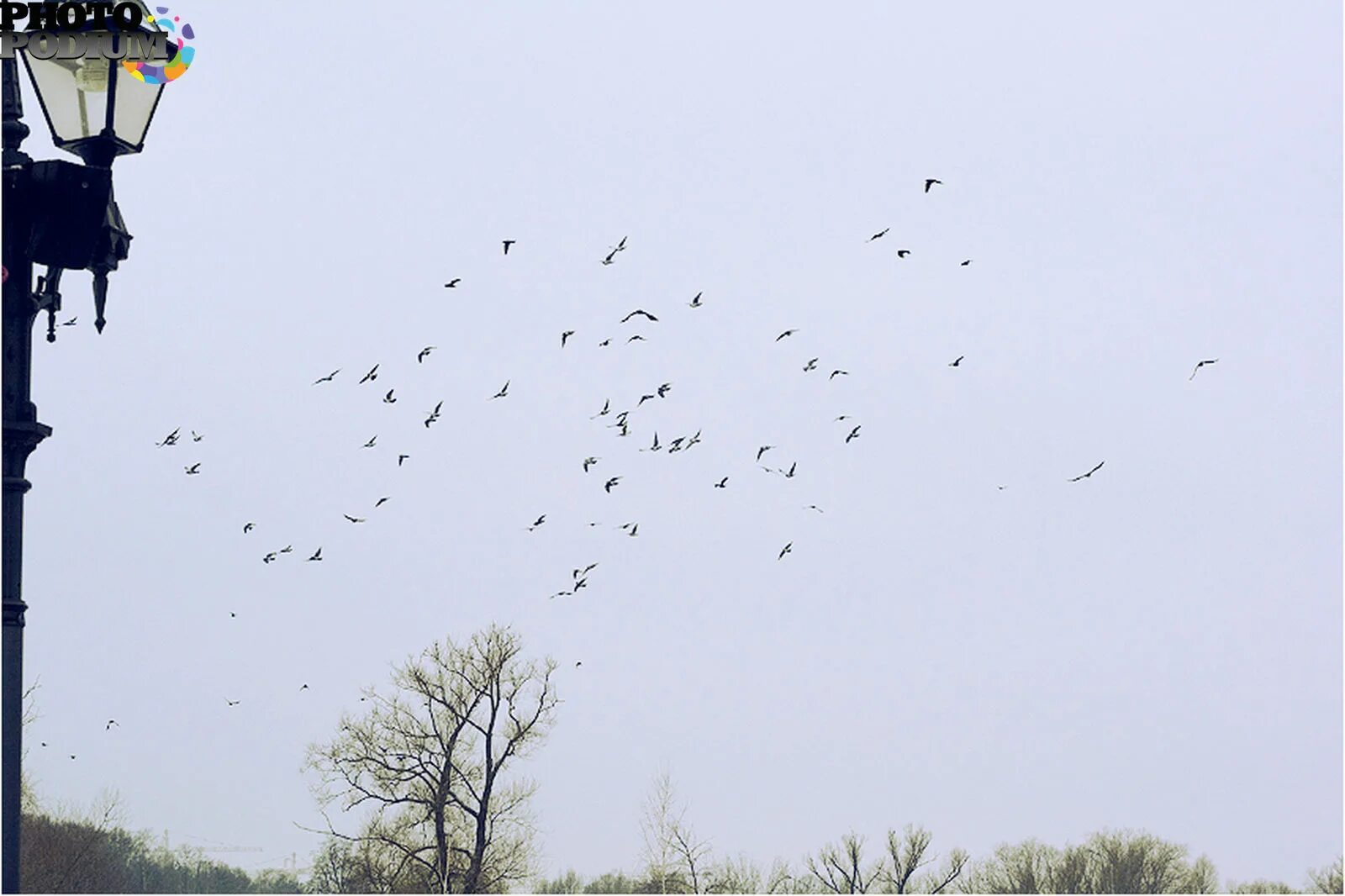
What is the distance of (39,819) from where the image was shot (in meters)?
64.1

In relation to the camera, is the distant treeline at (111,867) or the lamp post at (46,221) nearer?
the lamp post at (46,221)

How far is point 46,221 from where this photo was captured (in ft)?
25.5

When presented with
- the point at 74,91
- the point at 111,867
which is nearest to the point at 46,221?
the point at 74,91

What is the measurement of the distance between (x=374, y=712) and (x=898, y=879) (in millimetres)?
19332

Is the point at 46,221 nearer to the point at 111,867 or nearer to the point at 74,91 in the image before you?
the point at 74,91

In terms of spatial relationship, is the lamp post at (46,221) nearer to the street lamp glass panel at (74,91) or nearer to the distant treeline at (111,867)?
the street lamp glass panel at (74,91)

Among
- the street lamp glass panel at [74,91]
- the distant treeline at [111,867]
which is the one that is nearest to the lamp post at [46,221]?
the street lamp glass panel at [74,91]

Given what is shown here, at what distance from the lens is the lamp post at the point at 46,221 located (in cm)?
709

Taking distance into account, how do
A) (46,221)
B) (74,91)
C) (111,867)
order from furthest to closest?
(111,867) < (46,221) < (74,91)

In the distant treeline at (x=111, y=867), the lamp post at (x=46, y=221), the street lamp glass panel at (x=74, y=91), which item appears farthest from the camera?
the distant treeline at (x=111, y=867)

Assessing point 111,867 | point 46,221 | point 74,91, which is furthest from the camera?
point 111,867

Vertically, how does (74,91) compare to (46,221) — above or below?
above

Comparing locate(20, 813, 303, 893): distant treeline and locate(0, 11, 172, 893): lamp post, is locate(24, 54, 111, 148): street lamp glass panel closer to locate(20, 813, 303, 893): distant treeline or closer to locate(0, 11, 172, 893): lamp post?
locate(0, 11, 172, 893): lamp post

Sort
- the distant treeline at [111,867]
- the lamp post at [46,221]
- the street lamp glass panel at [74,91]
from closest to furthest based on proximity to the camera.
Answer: the lamp post at [46,221], the street lamp glass panel at [74,91], the distant treeline at [111,867]
